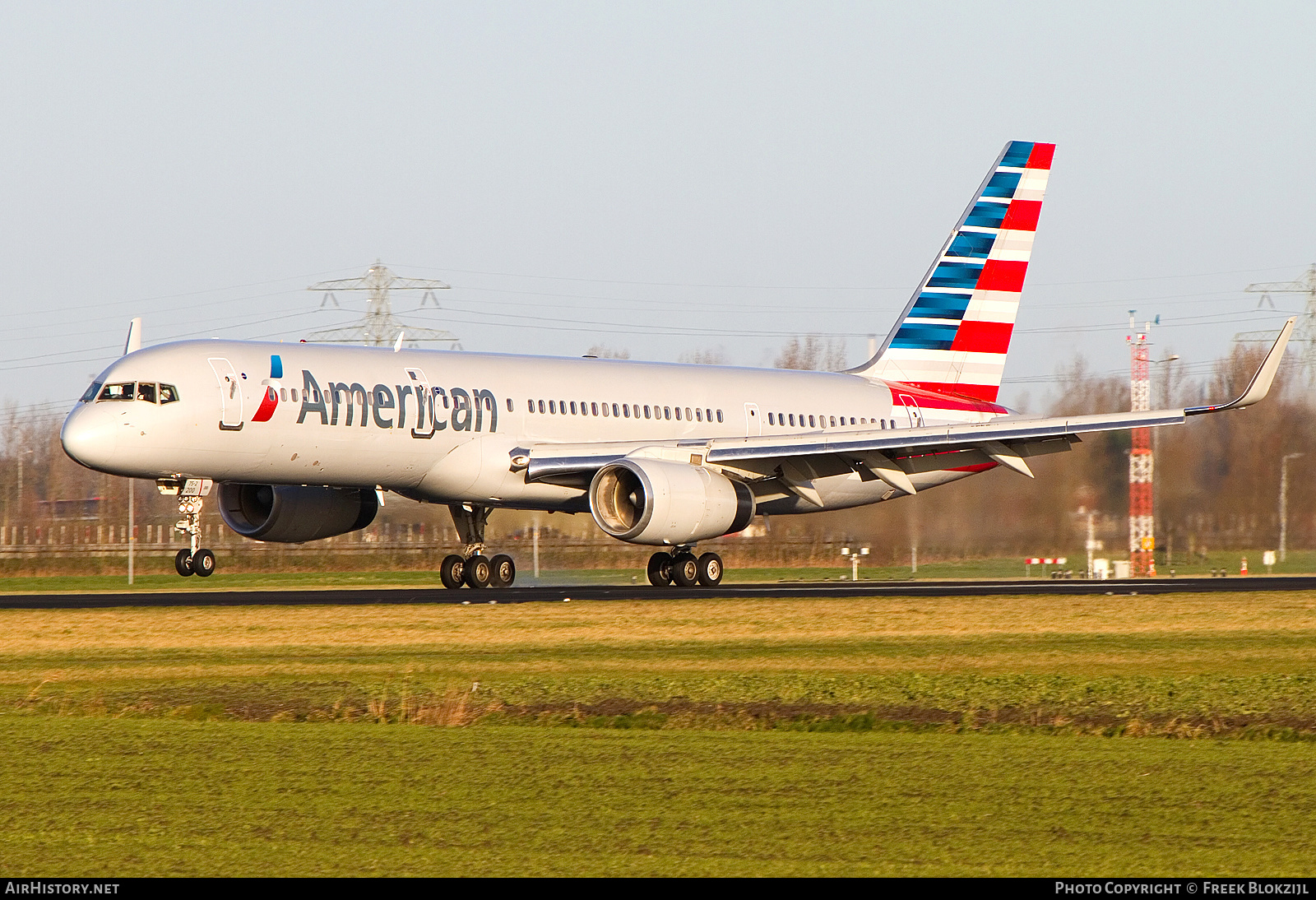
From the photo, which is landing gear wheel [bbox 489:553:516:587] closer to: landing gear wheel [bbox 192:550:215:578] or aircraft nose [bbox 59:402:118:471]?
landing gear wheel [bbox 192:550:215:578]

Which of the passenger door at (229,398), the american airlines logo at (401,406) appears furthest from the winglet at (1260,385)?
the passenger door at (229,398)

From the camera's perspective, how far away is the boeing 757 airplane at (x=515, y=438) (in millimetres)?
27641

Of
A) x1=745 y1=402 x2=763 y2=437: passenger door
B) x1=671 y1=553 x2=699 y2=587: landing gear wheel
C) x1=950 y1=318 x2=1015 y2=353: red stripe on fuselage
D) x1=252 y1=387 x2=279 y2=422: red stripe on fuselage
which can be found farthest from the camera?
x1=950 y1=318 x2=1015 y2=353: red stripe on fuselage

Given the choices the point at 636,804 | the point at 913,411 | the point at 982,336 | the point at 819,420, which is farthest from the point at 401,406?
the point at 636,804

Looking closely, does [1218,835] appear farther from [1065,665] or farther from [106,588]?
[106,588]

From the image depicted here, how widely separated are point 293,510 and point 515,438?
463 cm

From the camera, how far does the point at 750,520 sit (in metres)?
31.3

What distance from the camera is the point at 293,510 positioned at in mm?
32062

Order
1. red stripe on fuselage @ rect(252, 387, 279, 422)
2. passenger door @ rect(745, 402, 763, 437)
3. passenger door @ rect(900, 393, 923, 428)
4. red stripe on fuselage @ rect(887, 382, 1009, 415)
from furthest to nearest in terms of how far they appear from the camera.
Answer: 1. red stripe on fuselage @ rect(887, 382, 1009, 415)
2. passenger door @ rect(900, 393, 923, 428)
3. passenger door @ rect(745, 402, 763, 437)
4. red stripe on fuselage @ rect(252, 387, 279, 422)

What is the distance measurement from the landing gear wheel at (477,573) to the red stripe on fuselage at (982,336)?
13068 mm

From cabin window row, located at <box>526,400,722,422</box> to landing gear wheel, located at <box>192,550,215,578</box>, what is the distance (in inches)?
265

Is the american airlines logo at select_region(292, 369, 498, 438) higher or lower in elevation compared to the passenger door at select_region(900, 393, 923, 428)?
lower

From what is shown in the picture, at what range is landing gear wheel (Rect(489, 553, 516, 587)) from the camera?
32562 millimetres

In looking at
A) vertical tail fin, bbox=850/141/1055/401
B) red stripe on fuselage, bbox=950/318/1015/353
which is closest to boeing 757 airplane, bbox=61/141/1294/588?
vertical tail fin, bbox=850/141/1055/401
